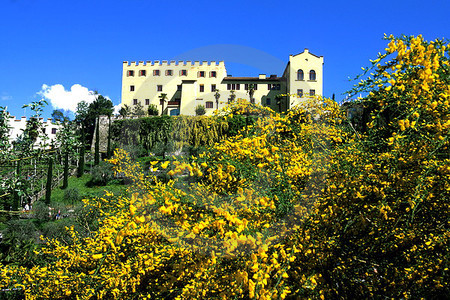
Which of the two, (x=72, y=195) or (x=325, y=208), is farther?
(x=72, y=195)

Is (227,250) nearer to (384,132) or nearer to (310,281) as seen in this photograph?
(310,281)

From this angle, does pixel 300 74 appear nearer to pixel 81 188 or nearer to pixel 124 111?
pixel 124 111

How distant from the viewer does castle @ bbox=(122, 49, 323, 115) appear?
38.2 meters

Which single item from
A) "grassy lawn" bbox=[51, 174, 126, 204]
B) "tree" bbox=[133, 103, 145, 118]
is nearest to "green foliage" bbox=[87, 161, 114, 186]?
"grassy lawn" bbox=[51, 174, 126, 204]

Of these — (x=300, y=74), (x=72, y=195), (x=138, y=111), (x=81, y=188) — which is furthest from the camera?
(x=138, y=111)

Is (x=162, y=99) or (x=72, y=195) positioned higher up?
(x=162, y=99)

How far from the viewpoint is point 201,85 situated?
43344 millimetres

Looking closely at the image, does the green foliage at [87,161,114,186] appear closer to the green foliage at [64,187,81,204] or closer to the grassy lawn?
the grassy lawn

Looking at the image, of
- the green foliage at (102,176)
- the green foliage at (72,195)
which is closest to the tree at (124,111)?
the green foliage at (102,176)

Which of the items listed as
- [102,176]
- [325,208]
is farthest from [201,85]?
[325,208]

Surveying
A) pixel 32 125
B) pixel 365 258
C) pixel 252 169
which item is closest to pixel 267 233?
pixel 252 169

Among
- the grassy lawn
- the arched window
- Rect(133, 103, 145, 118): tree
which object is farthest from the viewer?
Rect(133, 103, 145, 118): tree

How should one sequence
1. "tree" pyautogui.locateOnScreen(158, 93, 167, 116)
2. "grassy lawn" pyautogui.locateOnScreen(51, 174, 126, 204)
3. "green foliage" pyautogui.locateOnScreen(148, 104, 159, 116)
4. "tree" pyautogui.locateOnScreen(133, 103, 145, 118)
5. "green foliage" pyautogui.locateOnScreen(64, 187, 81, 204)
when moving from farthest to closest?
"tree" pyautogui.locateOnScreen(158, 93, 167, 116) < "green foliage" pyautogui.locateOnScreen(148, 104, 159, 116) < "tree" pyautogui.locateOnScreen(133, 103, 145, 118) < "grassy lawn" pyautogui.locateOnScreen(51, 174, 126, 204) < "green foliage" pyautogui.locateOnScreen(64, 187, 81, 204)

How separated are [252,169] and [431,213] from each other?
1718 mm
